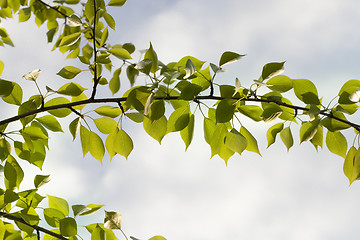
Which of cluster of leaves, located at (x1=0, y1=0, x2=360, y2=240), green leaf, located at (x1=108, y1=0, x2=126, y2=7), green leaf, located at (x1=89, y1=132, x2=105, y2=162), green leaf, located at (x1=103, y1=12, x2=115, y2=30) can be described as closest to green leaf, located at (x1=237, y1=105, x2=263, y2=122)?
cluster of leaves, located at (x1=0, y1=0, x2=360, y2=240)

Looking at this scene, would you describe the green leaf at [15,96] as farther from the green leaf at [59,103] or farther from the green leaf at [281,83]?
the green leaf at [281,83]

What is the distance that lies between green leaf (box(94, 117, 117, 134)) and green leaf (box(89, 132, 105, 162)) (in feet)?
0.07

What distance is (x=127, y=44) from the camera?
84cm

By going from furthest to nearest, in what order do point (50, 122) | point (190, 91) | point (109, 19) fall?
point (109, 19) → point (50, 122) → point (190, 91)

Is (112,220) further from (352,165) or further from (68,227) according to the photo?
(352,165)

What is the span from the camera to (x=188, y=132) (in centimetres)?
67

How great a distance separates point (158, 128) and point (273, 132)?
223 mm

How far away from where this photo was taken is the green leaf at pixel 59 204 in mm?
754

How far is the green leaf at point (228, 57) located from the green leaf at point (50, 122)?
1.35 feet

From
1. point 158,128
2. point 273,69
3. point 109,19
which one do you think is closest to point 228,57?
point 273,69

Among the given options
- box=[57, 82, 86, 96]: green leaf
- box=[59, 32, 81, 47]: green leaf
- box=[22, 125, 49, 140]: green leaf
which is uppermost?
box=[59, 32, 81, 47]: green leaf

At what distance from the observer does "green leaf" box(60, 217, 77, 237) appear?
0.67m

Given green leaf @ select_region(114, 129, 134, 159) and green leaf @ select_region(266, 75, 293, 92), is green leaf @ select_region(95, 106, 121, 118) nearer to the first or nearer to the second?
green leaf @ select_region(114, 129, 134, 159)

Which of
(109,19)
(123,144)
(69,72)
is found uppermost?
(109,19)
